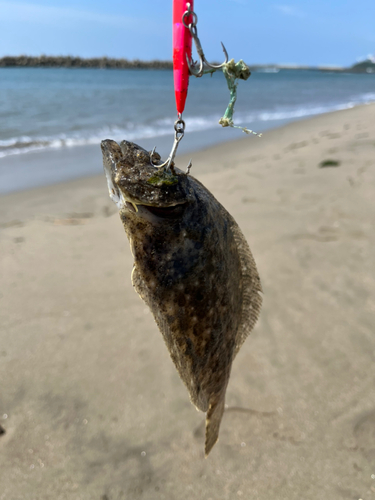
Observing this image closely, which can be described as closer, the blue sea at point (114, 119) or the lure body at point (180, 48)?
the lure body at point (180, 48)

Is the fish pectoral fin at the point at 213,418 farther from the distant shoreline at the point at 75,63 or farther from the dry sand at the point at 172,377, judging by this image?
the distant shoreline at the point at 75,63

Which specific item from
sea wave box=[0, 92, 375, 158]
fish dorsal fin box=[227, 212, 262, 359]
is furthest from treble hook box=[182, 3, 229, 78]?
sea wave box=[0, 92, 375, 158]

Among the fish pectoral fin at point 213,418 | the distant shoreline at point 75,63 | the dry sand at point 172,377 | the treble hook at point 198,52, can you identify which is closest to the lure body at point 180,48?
the treble hook at point 198,52

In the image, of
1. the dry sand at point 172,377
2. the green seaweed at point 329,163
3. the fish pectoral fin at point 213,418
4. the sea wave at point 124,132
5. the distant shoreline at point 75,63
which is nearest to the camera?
the fish pectoral fin at point 213,418

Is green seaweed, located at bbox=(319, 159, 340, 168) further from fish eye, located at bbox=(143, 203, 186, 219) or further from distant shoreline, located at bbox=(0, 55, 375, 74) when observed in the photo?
distant shoreline, located at bbox=(0, 55, 375, 74)

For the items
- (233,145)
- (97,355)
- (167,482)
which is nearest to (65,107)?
(233,145)

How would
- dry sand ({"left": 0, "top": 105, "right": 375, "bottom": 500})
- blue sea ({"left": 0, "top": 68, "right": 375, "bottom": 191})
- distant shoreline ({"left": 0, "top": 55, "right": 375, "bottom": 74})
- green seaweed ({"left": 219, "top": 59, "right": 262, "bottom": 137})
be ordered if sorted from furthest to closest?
distant shoreline ({"left": 0, "top": 55, "right": 375, "bottom": 74})
blue sea ({"left": 0, "top": 68, "right": 375, "bottom": 191})
dry sand ({"left": 0, "top": 105, "right": 375, "bottom": 500})
green seaweed ({"left": 219, "top": 59, "right": 262, "bottom": 137})
